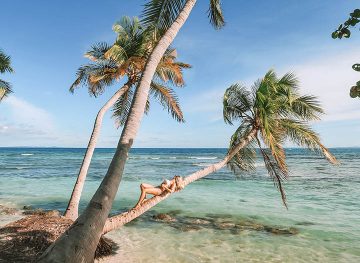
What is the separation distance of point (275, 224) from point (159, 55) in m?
10.2

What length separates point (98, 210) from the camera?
16.9 feet

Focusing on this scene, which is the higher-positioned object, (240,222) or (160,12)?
(160,12)

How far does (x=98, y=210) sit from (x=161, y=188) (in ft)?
9.91

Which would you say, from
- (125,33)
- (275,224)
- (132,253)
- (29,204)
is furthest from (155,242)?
(29,204)

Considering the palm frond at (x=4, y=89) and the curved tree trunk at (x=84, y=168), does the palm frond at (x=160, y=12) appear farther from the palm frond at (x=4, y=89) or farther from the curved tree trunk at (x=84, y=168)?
the palm frond at (x=4, y=89)

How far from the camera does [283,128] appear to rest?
1131 cm

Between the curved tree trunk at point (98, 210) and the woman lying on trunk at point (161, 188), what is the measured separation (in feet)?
7.30

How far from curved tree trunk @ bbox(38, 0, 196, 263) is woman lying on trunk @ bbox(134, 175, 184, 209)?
7.30 feet

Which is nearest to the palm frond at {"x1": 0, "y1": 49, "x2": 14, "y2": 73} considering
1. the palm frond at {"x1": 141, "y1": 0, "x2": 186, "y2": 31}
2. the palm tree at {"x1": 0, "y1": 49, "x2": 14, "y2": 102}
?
the palm tree at {"x1": 0, "y1": 49, "x2": 14, "y2": 102}

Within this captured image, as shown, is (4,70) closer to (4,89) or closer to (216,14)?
(4,89)

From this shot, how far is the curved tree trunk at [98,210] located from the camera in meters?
4.64

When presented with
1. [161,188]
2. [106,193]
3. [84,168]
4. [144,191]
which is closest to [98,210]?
[106,193]

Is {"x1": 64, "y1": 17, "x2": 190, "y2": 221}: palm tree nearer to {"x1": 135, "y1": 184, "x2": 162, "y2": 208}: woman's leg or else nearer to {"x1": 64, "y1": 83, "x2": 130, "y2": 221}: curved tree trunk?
{"x1": 64, "y1": 83, "x2": 130, "y2": 221}: curved tree trunk

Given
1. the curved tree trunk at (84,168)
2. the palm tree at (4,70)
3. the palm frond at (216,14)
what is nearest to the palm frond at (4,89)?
the palm tree at (4,70)
